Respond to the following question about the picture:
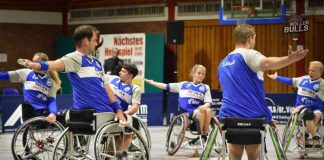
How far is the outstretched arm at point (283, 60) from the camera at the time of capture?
172 inches

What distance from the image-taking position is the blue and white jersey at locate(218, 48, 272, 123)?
489cm

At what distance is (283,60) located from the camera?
4.47 meters

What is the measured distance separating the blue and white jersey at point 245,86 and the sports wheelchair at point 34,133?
8.91ft

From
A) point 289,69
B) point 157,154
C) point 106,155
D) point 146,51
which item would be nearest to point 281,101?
point 289,69

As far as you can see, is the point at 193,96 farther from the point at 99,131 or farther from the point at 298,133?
the point at 99,131

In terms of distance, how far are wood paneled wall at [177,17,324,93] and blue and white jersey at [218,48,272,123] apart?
11.6 m

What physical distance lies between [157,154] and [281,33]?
330 inches

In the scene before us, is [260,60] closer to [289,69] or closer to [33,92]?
[33,92]

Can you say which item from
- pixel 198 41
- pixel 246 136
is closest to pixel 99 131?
pixel 246 136

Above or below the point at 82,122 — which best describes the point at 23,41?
above

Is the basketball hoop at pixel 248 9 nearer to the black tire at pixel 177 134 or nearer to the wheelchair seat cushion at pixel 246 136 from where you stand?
the black tire at pixel 177 134

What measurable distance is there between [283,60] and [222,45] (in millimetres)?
13208

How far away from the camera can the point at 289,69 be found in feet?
54.5

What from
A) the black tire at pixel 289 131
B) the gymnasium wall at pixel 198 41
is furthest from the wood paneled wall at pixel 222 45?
the black tire at pixel 289 131
